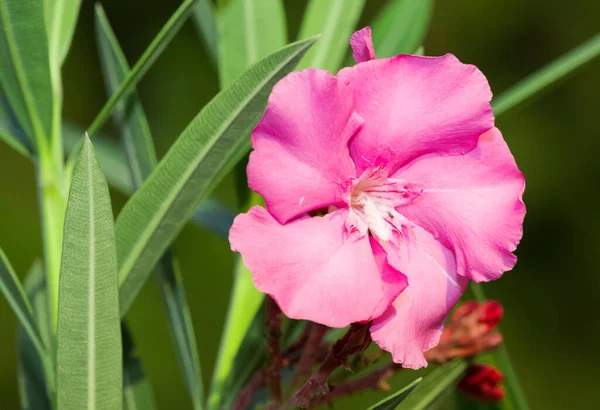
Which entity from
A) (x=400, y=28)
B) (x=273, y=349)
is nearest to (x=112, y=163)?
(x=400, y=28)

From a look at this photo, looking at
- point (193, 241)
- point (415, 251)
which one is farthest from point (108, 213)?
point (193, 241)

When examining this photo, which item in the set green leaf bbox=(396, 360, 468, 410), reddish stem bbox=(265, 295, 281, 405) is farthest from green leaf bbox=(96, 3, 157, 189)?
green leaf bbox=(396, 360, 468, 410)

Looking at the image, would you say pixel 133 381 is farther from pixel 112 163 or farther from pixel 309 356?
pixel 112 163

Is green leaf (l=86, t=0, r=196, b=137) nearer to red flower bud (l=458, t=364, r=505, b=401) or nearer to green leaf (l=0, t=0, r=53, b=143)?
green leaf (l=0, t=0, r=53, b=143)

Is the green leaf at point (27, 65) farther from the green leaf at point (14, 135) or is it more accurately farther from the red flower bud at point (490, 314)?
the red flower bud at point (490, 314)

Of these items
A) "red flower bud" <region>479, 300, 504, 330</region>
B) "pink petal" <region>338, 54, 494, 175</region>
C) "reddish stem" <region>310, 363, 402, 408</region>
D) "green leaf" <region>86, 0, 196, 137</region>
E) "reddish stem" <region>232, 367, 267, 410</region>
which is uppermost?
"green leaf" <region>86, 0, 196, 137</region>

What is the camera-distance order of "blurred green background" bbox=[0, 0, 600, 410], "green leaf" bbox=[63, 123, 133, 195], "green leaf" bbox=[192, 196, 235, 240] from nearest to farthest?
"green leaf" bbox=[192, 196, 235, 240] → "green leaf" bbox=[63, 123, 133, 195] → "blurred green background" bbox=[0, 0, 600, 410]
